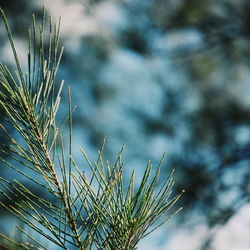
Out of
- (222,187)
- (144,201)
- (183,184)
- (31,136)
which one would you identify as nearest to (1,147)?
(31,136)

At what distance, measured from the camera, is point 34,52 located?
321 millimetres

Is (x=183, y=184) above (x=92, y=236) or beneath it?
above

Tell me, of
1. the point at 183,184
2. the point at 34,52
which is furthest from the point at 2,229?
the point at 183,184

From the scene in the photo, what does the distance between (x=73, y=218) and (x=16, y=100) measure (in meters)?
0.12

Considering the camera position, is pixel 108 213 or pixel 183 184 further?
pixel 183 184

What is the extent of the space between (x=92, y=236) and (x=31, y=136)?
11 cm

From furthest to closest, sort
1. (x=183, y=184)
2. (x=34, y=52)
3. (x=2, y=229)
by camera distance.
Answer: (x=183, y=184) → (x=2, y=229) → (x=34, y=52)

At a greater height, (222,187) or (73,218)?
(222,187)

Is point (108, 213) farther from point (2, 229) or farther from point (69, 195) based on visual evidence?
point (2, 229)

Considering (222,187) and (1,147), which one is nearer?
(1,147)

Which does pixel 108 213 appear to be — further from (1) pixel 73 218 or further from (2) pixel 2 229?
(2) pixel 2 229

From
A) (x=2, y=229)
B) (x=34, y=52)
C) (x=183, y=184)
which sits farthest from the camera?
(x=183, y=184)

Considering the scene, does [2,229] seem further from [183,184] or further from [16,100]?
[183,184]

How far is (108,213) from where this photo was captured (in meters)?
0.38
